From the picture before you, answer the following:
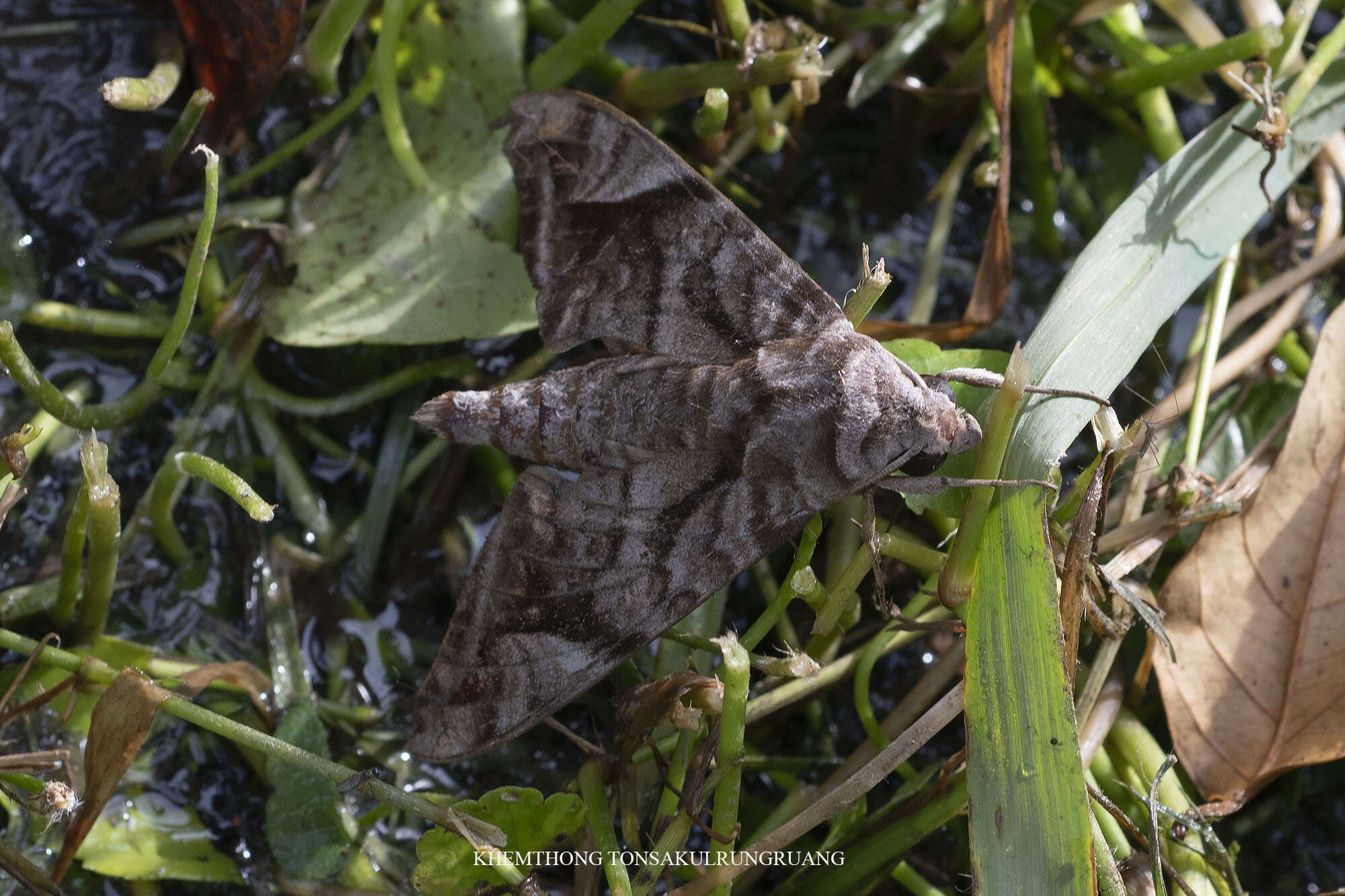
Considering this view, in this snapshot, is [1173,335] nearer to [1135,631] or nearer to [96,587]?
[1135,631]

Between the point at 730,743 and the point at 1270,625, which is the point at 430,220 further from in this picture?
the point at 1270,625

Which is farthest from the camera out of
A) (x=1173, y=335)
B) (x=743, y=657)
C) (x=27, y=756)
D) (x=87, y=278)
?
(x=1173, y=335)

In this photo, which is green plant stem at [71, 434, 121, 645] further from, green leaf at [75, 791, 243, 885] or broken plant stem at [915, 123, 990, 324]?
broken plant stem at [915, 123, 990, 324]

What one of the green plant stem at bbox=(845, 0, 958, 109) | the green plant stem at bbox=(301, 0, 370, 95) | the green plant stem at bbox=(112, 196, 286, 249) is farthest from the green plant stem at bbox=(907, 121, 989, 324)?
the green plant stem at bbox=(112, 196, 286, 249)

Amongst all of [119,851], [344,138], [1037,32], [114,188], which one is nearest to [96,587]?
[119,851]

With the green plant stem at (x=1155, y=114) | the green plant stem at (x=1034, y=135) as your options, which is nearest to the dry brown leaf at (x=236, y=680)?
the green plant stem at (x=1034, y=135)

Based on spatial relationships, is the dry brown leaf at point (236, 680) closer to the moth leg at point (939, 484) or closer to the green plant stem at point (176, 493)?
the green plant stem at point (176, 493)
